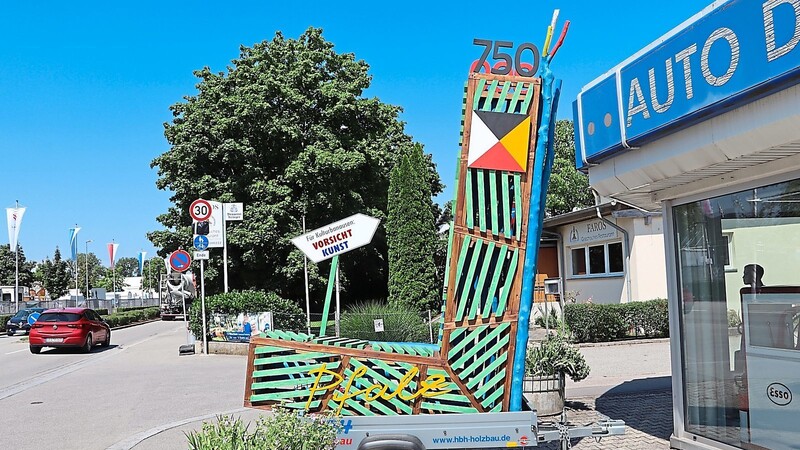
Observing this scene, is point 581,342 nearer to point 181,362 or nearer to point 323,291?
point 181,362

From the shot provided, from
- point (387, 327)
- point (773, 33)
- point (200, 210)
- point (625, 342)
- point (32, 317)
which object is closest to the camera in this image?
point (773, 33)

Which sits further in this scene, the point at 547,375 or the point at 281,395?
the point at 547,375

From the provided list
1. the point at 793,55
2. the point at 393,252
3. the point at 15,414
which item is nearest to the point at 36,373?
the point at 15,414

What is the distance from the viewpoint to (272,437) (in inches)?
170

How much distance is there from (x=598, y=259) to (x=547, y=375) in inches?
646

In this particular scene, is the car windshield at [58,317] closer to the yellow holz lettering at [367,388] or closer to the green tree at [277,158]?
the green tree at [277,158]

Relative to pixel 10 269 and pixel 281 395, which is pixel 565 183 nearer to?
pixel 281 395

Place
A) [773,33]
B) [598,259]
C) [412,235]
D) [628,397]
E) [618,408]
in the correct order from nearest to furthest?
1. [773,33]
2. [618,408]
3. [628,397]
4. [598,259]
5. [412,235]

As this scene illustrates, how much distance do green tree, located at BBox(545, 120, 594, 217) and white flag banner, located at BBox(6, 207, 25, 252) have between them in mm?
31000

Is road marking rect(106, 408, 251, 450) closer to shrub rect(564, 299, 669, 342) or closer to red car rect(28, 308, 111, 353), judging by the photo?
shrub rect(564, 299, 669, 342)

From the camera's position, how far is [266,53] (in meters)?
31.5

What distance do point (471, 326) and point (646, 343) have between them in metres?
14.1

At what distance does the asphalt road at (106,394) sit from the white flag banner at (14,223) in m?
22.8

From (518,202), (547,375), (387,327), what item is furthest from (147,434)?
(387,327)
